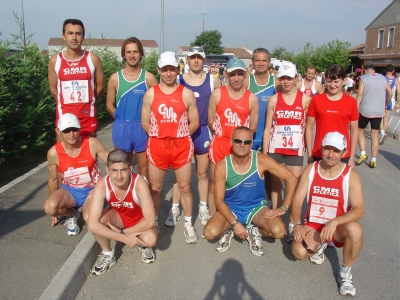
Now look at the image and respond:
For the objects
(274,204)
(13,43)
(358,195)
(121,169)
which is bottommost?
(274,204)

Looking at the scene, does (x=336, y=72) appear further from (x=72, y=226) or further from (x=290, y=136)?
Answer: (x=72, y=226)

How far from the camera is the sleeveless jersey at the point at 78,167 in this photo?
170 inches

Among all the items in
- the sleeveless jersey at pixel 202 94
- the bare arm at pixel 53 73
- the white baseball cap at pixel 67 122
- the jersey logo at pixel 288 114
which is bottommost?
the white baseball cap at pixel 67 122

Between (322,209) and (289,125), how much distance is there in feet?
3.65

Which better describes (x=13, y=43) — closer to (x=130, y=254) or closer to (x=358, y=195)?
(x=130, y=254)

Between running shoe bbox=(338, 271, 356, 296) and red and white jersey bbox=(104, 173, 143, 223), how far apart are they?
80.0 inches

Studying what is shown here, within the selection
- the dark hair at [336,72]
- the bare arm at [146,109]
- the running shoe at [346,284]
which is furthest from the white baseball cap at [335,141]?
the bare arm at [146,109]

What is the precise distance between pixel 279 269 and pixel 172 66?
2413mm

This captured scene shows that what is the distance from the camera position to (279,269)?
3791mm

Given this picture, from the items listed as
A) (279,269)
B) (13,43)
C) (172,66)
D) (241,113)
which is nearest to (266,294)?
(279,269)

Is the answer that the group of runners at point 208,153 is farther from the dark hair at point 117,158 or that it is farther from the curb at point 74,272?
the curb at point 74,272

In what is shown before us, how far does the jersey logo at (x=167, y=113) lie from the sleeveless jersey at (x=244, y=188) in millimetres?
738

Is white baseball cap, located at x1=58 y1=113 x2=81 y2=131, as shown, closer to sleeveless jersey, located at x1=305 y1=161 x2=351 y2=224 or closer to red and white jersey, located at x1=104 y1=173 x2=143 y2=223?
red and white jersey, located at x1=104 y1=173 x2=143 y2=223

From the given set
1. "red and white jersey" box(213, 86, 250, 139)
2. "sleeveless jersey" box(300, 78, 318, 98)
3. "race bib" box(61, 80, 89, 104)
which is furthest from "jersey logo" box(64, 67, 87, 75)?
"sleeveless jersey" box(300, 78, 318, 98)
